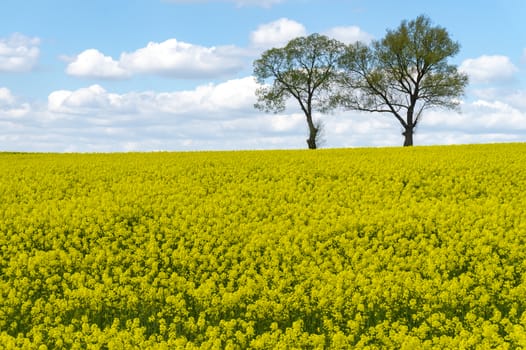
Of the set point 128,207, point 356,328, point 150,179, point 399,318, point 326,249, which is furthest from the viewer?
point 150,179

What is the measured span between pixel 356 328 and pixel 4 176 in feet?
69.2

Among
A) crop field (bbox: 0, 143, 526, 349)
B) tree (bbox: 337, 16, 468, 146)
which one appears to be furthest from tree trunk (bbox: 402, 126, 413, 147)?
crop field (bbox: 0, 143, 526, 349)

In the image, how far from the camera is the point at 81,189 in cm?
2256

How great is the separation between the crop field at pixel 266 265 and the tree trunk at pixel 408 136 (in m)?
A: 33.1

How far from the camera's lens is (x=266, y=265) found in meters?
13.1

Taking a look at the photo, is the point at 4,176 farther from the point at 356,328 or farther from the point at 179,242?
the point at 356,328

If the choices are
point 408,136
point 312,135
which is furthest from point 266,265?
point 312,135

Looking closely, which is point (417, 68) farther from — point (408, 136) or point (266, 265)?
point (266, 265)

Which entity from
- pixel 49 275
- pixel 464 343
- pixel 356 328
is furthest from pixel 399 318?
pixel 49 275

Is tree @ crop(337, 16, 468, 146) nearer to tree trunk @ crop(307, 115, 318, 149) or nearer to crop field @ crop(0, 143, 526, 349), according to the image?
tree trunk @ crop(307, 115, 318, 149)

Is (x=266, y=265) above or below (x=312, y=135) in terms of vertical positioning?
below

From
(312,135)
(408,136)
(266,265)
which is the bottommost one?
(266,265)

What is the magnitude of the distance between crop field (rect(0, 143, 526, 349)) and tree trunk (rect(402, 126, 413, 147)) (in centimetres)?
3307

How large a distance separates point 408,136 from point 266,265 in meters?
44.6
